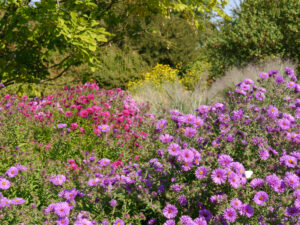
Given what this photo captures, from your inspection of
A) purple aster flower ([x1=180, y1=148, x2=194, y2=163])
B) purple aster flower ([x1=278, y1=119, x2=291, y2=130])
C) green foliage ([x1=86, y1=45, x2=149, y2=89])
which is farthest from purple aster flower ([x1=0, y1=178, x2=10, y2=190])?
green foliage ([x1=86, y1=45, x2=149, y2=89])

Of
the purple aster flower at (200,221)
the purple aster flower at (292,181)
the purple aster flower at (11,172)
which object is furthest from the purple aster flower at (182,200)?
the purple aster flower at (11,172)

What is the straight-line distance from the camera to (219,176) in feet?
5.90

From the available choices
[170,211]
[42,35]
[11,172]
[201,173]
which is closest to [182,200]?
[170,211]

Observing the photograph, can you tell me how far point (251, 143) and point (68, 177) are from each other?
1.52 metres

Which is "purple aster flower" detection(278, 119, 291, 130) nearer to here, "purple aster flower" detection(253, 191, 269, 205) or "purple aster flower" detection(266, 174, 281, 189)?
A: "purple aster flower" detection(266, 174, 281, 189)

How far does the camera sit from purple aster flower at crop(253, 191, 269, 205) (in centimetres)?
171

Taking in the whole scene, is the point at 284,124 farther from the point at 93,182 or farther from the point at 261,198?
the point at 93,182

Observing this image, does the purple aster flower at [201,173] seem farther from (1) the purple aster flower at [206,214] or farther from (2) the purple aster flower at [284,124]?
(2) the purple aster flower at [284,124]

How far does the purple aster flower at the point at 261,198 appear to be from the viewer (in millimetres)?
1713

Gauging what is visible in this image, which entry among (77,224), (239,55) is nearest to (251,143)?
(77,224)

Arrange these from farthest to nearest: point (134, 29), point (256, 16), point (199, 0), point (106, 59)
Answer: point (106, 59)
point (256, 16)
point (134, 29)
point (199, 0)

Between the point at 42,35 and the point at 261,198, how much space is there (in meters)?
4.03

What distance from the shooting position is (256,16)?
934cm

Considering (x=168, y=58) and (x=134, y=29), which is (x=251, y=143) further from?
(x=168, y=58)
